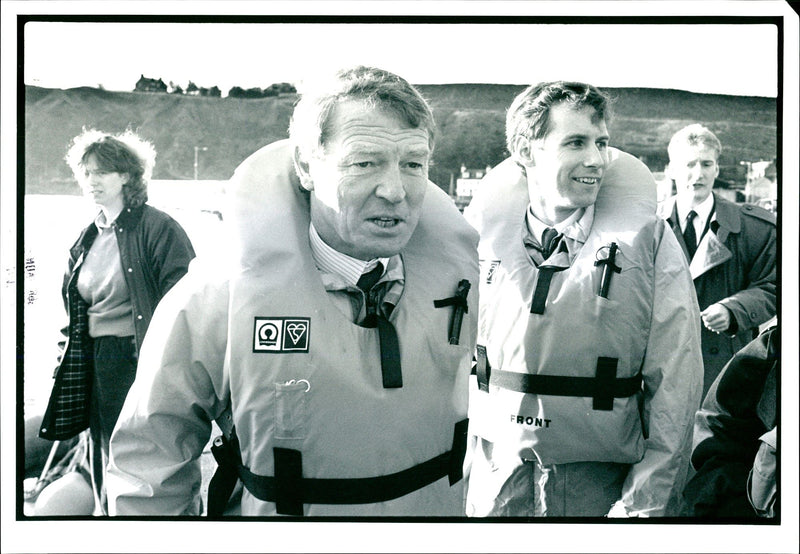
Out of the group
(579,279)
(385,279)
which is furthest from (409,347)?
(579,279)

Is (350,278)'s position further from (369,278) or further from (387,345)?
(387,345)

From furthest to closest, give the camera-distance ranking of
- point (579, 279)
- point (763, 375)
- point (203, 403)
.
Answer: point (763, 375) < point (579, 279) < point (203, 403)

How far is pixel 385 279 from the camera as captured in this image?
9.16 feet

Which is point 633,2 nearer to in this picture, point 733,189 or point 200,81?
point 733,189

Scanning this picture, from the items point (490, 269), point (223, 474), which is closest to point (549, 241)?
point (490, 269)

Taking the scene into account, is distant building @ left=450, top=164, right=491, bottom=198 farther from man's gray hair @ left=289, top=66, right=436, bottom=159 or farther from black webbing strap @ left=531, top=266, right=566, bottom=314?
black webbing strap @ left=531, top=266, right=566, bottom=314

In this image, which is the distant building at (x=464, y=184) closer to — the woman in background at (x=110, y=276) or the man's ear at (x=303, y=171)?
the man's ear at (x=303, y=171)

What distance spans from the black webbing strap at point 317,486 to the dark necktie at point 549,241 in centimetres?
87

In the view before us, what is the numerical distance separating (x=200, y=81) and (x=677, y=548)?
2.61 m

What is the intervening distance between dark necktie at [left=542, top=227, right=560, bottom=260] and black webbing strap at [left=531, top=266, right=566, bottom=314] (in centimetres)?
6

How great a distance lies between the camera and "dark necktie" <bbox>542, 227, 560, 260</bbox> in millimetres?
2992

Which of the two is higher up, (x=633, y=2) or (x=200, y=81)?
(x=633, y=2)

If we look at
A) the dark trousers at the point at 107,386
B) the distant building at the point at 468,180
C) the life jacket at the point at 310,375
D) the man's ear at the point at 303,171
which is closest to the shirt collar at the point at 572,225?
the distant building at the point at 468,180

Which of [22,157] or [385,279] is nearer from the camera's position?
[385,279]
